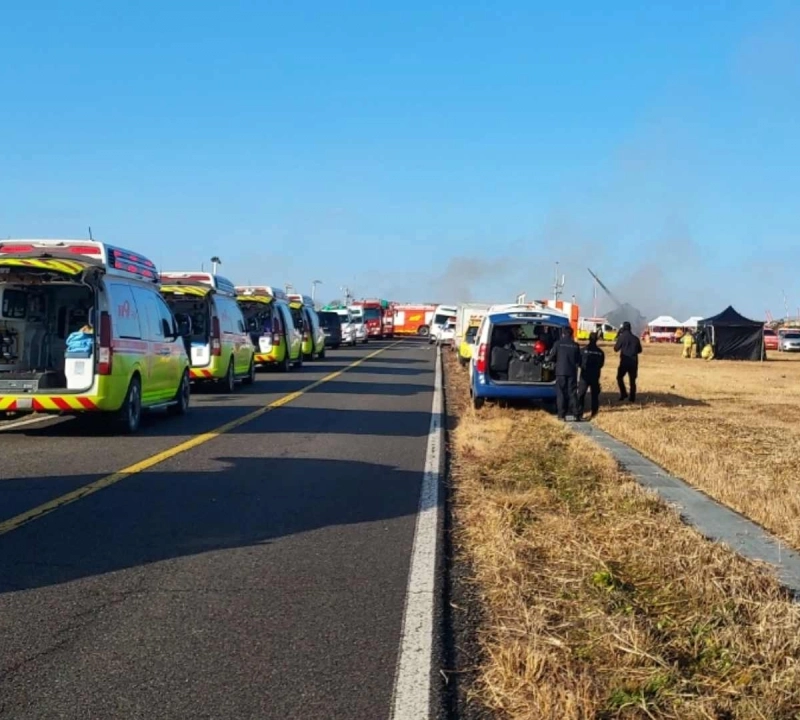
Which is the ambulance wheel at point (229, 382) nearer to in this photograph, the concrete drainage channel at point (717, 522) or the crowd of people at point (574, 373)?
the crowd of people at point (574, 373)

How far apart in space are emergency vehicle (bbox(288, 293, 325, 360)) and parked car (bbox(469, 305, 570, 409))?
18.6m

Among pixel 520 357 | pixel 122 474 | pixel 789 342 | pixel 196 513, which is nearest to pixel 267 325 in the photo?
pixel 520 357

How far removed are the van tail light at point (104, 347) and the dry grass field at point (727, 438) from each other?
6923 mm

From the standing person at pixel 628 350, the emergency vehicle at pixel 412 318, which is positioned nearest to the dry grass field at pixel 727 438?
the standing person at pixel 628 350

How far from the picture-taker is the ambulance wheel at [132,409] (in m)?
14.0

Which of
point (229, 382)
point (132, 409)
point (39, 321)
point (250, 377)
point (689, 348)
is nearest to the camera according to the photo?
point (132, 409)

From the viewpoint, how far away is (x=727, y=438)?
582 inches

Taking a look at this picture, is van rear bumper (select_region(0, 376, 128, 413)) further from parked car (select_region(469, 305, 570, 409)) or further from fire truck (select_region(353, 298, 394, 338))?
fire truck (select_region(353, 298, 394, 338))

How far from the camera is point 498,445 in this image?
13.3 m

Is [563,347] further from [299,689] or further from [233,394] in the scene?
[299,689]

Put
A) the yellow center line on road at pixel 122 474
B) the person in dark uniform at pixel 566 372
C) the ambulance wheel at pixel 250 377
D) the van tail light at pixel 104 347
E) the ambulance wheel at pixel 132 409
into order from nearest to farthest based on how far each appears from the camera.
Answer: the yellow center line on road at pixel 122 474 → the van tail light at pixel 104 347 → the ambulance wheel at pixel 132 409 → the person in dark uniform at pixel 566 372 → the ambulance wheel at pixel 250 377

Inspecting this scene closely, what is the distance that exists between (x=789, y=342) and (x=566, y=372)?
62114mm

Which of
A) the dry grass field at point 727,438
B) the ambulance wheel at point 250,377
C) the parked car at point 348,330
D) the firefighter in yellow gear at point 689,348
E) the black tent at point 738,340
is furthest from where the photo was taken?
the parked car at point 348,330

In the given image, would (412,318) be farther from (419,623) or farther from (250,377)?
(419,623)
